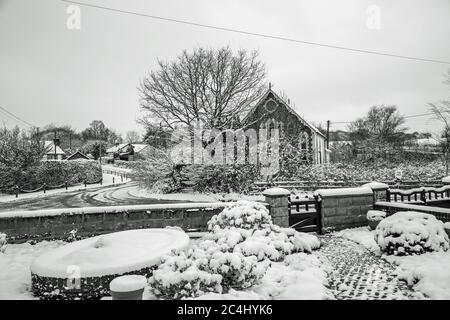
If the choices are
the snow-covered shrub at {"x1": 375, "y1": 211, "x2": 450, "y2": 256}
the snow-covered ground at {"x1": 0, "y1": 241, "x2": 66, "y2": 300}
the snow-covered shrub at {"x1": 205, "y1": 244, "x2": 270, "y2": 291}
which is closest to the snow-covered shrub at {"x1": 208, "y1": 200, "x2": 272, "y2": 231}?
the snow-covered shrub at {"x1": 205, "y1": 244, "x2": 270, "y2": 291}

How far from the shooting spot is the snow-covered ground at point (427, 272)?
4379mm

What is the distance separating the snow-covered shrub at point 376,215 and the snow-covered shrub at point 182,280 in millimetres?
6433

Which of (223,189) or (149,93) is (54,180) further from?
(223,189)

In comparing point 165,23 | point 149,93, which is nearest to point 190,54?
point 149,93

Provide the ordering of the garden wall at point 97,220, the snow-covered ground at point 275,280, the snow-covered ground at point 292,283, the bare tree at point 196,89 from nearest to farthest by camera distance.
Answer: the snow-covered ground at point 292,283
the snow-covered ground at point 275,280
the garden wall at point 97,220
the bare tree at point 196,89

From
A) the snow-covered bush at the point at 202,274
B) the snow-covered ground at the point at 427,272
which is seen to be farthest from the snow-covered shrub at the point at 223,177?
the snow-covered bush at the point at 202,274

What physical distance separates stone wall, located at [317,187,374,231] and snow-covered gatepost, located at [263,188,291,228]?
1.32 meters

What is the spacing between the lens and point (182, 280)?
4.04 metres

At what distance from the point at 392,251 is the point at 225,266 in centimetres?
429

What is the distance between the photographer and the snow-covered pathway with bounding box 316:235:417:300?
453 cm

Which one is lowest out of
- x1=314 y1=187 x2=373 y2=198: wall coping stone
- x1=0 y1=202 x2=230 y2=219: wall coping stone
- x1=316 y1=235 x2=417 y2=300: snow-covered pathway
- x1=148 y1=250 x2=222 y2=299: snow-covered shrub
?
x1=316 y1=235 x2=417 y2=300: snow-covered pathway
